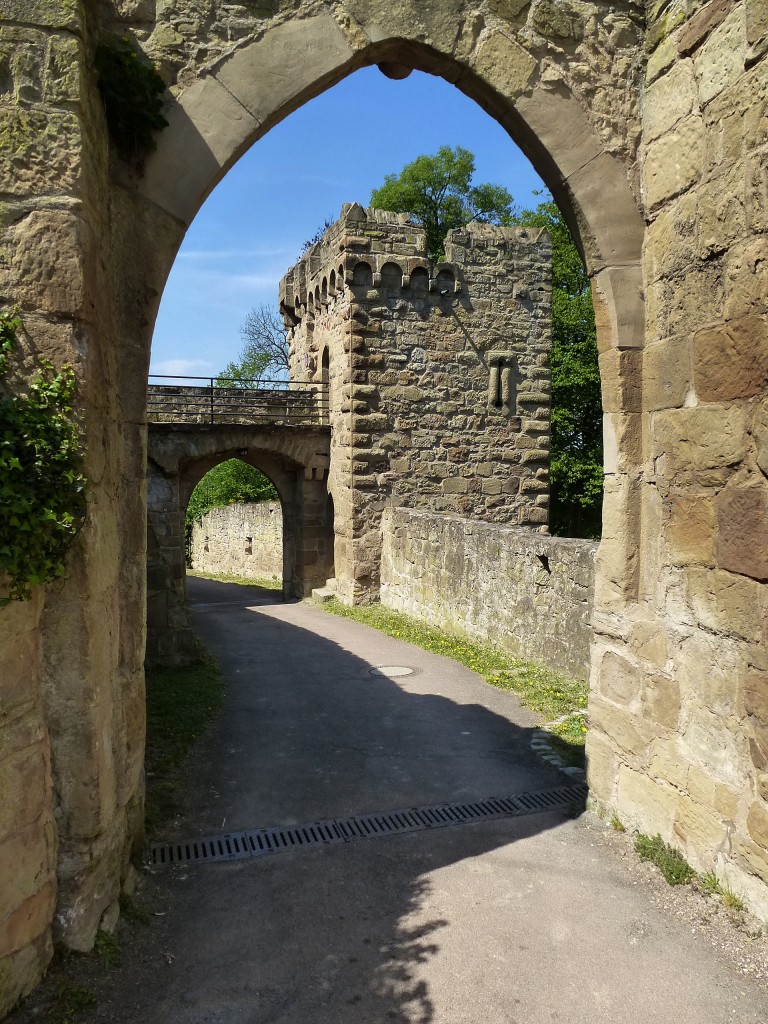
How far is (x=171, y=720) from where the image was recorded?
5.87m

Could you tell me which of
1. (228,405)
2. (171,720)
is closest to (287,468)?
(228,405)

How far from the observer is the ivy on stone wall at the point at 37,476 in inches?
97.0

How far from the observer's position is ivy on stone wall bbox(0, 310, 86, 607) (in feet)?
8.08

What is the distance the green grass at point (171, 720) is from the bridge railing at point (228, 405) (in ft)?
20.3

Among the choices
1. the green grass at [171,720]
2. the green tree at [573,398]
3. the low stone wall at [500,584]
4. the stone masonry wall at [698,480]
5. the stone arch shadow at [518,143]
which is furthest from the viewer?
the green tree at [573,398]

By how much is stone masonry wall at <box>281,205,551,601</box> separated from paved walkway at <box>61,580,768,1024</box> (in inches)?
307

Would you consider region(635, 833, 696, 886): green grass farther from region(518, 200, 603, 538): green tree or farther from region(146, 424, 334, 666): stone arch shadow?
region(518, 200, 603, 538): green tree

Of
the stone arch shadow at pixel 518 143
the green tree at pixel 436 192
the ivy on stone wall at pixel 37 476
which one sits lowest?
the ivy on stone wall at pixel 37 476

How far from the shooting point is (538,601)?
7.63 meters

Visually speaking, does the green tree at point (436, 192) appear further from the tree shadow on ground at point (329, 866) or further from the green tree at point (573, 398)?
the tree shadow on ground at point (329, 866)

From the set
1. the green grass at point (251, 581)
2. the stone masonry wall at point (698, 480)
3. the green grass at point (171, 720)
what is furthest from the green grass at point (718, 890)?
the green grass at point (251, 581)

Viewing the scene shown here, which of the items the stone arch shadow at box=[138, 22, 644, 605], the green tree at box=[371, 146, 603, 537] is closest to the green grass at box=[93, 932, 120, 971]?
the stone arch shadow at box=[138, 22, 644, 605]

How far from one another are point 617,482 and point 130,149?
2.71 meters

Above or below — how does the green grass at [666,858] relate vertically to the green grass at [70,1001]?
above
